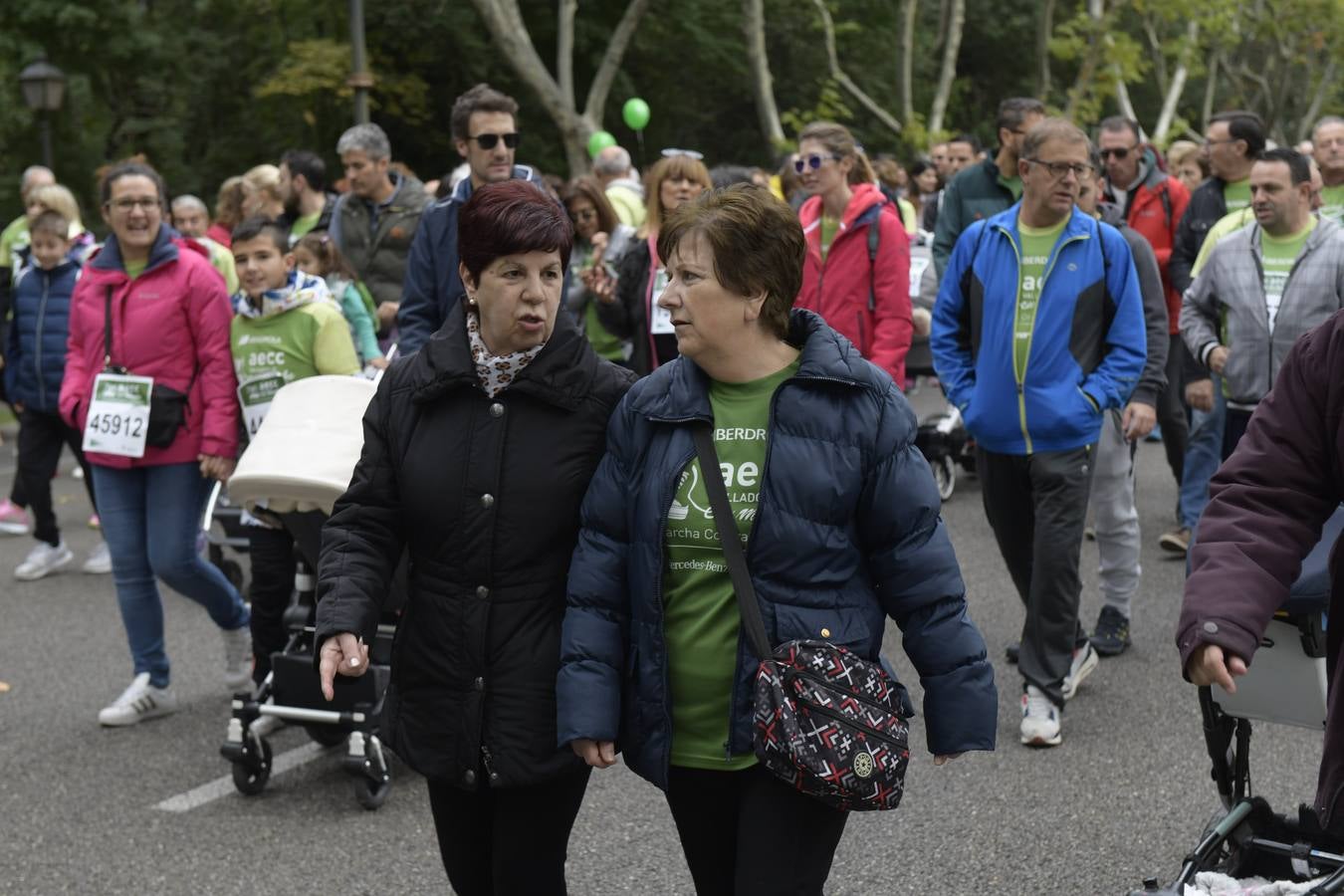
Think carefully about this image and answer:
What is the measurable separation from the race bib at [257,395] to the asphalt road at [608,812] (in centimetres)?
123

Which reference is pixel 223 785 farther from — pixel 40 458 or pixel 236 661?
pixel 40 458

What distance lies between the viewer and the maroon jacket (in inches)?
116

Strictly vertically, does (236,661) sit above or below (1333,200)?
below

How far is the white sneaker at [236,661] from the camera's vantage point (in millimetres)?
7191

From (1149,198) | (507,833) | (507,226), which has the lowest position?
(507,833)

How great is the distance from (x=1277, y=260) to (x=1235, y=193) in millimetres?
2763

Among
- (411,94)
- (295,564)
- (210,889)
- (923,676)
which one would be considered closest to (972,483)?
(295,564)

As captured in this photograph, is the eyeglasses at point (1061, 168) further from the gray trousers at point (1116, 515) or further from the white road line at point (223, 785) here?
the white road line at point (223, 785)

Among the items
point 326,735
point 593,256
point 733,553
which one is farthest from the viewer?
point 593,256

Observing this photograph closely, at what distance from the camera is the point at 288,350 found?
664 centimetres

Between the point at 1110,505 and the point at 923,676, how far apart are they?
13.7 ft

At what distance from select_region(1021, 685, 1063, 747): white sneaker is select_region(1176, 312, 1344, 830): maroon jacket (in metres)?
3.19

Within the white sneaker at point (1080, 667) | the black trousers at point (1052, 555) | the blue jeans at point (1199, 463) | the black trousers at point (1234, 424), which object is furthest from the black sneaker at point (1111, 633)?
the blue jeans at point (1199, 463)

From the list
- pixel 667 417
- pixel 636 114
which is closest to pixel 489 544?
pixel 667 417
